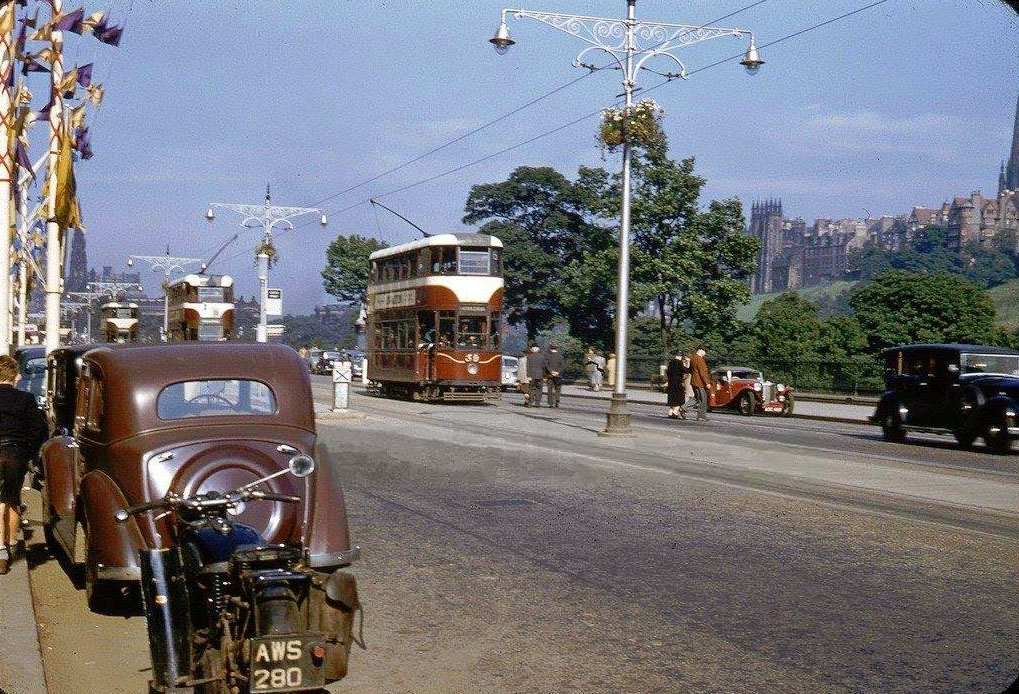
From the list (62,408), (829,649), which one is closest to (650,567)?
(829,649)

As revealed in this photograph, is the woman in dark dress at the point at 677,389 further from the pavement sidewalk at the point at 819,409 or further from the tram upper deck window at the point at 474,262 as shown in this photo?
the tram upper deck window at the point at 474,262

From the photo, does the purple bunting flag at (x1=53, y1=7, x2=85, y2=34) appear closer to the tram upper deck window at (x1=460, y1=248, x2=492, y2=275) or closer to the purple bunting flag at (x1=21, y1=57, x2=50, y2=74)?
the purple bunting flag at (x1=21, y1=57, x2=50, y2=74)

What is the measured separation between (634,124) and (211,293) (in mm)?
28115

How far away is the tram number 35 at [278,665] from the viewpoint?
4.72 meters

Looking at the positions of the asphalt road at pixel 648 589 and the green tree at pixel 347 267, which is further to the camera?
the green tree at pixel 347 267

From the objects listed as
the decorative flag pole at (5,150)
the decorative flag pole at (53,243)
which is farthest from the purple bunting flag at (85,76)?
the decorative flag pole at (5,150)

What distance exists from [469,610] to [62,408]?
5162mm

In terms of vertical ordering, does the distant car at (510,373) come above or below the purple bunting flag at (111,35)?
below

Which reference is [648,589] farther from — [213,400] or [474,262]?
[474,262]

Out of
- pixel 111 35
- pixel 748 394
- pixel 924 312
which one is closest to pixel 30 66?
pixel 111 35

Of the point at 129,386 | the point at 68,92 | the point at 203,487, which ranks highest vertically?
the point at 68,92

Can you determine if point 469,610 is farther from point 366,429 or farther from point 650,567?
point 366,429

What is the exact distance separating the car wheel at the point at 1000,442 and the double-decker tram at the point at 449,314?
15481 millimetres

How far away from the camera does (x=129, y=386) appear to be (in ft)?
25.1
